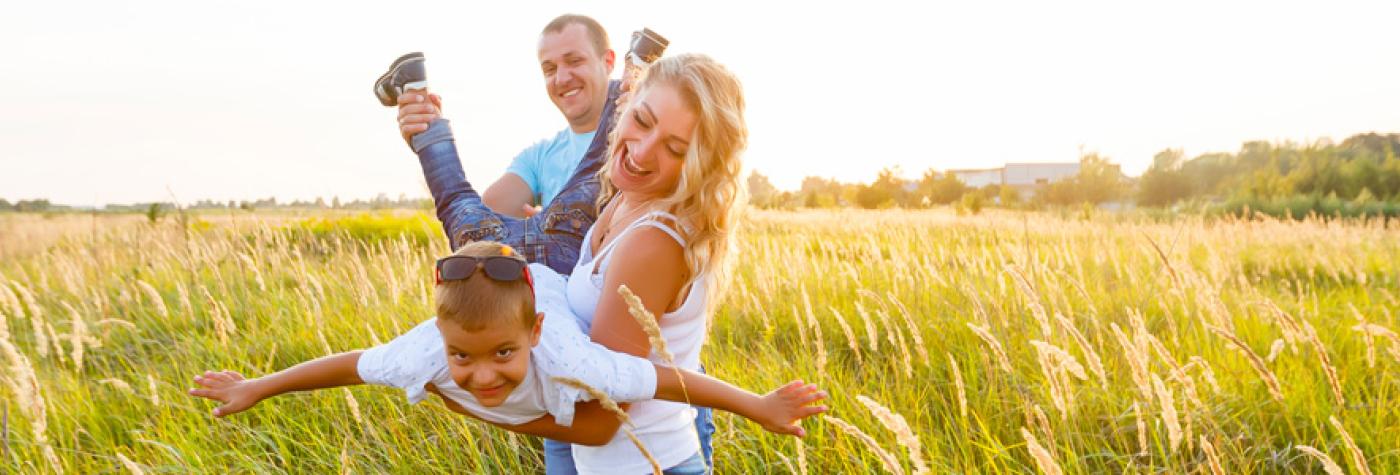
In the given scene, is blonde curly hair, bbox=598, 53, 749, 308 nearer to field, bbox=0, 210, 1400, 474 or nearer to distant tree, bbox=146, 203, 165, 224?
field, bbox=0, 210, 1400, 474

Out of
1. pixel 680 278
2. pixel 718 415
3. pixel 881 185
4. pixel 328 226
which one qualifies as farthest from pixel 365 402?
pixel 881 185

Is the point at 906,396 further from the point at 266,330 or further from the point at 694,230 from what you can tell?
the point at 266,330

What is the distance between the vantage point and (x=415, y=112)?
2.57 metres

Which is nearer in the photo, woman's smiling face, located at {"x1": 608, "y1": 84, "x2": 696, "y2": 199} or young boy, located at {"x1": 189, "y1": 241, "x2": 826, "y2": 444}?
young boy, located at {"x1": 189, "y1": 241, "x2": 826, "y2": 444}

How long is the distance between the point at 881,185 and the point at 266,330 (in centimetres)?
4468

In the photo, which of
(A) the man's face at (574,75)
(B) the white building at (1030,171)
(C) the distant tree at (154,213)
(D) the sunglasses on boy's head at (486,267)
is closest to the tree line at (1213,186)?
(C) the distant tree at (154,213)

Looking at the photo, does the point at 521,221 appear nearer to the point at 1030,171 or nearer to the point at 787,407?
the point at 787,407

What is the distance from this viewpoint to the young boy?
5.44ft

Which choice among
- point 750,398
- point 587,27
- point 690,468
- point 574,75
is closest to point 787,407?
point 750,398

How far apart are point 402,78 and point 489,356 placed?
3.99 feet

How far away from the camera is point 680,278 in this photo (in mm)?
1889

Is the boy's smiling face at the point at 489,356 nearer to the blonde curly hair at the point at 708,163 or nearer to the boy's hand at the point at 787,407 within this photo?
the blonde curly hair at the point at 708,163

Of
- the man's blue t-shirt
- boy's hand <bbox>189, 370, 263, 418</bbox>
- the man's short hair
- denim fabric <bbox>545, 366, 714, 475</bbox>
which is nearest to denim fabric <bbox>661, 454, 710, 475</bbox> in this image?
denim fabric <bbox>545, 366, 714, 475</bbox>

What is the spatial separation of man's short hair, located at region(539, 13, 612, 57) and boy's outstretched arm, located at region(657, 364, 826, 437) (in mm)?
1846
